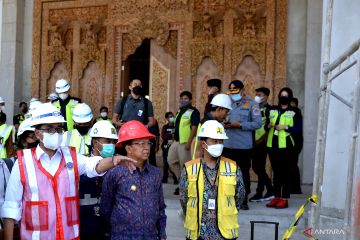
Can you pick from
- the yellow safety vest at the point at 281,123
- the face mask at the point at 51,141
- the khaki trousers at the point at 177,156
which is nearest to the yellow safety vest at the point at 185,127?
the khaki trousers at the point at 177,156

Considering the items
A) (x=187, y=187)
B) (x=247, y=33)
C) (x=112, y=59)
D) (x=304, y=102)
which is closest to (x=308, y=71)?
(x=304, y=102)

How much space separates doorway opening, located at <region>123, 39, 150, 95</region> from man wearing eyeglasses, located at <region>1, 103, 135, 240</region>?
9383 millimetres

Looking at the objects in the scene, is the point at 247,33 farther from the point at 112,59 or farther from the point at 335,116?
the point at 335,116

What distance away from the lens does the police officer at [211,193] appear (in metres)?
4.67

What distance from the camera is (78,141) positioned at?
6.07 m

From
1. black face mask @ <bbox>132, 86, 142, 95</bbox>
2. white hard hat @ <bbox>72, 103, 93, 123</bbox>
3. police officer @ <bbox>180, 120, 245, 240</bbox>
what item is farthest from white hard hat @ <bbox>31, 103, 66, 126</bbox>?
black face mask @ <bbox>132, 86, 142, 95</bbox>

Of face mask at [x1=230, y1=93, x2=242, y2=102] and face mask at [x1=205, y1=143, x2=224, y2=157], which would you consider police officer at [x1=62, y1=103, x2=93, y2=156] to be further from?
face mask at [x1=230, y1=93, x2=242, y2=102]

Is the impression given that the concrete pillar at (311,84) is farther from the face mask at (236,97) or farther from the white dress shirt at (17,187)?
the white dress shirt at (17,187)

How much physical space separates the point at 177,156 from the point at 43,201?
17.8ft

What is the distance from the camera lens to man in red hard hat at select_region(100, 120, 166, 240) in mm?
4012

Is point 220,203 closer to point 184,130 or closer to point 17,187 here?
point 17,187

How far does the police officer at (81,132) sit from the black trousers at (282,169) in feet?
10.0

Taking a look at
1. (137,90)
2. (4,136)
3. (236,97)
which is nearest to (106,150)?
(236,97)

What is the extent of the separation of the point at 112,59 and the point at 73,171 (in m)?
9.50
